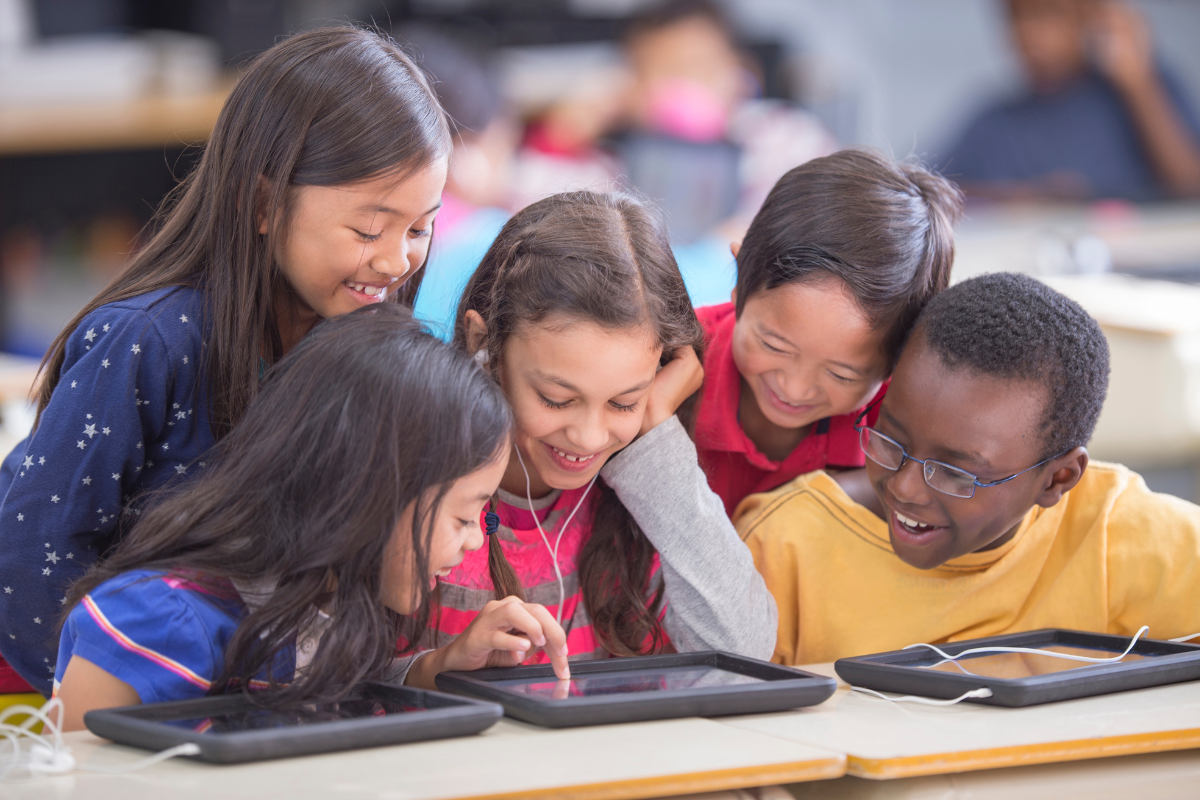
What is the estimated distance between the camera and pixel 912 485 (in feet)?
3.92

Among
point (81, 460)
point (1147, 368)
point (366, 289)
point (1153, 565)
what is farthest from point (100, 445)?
point (1147, 368)

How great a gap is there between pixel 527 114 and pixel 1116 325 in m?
2.21

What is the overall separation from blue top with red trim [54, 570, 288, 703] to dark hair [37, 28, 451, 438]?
25 cm

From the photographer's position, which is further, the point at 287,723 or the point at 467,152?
the point at 467,152

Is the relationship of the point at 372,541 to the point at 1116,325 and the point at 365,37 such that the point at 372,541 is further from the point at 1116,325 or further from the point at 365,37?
the point at 1116,325

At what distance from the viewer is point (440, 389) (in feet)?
3.18

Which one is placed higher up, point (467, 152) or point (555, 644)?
point (467, 152)

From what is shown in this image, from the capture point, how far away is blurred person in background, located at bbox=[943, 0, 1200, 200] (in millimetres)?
3949

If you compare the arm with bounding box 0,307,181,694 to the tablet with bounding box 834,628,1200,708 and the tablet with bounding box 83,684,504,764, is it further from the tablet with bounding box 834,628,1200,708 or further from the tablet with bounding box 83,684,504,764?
the tablet with bounding box 834,628,1200,708

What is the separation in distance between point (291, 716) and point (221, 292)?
46cm

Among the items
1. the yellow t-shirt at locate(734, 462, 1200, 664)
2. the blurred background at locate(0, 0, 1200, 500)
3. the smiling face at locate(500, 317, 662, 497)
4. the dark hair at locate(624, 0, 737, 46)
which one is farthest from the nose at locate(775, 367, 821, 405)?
the dark hair at locate(624, 0, 737, 46)

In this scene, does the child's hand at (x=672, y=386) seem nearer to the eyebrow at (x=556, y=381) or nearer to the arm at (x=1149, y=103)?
the eyebrow at (x=556, y=381)

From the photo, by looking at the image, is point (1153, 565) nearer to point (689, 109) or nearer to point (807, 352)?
point (807, 352)

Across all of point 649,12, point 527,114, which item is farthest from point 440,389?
point 649,12
